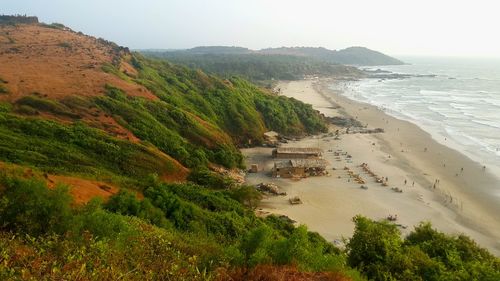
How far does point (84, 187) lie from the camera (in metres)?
29.4

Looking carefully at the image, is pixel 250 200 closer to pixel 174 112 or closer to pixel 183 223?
pixel 183 223

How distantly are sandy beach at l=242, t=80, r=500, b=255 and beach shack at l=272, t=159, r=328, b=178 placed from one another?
3.42 feet

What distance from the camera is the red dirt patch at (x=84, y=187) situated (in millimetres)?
27109

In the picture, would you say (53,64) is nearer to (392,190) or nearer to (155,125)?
(155,125)

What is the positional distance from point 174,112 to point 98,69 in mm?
17069

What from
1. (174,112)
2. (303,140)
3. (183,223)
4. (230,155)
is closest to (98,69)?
(174,112)

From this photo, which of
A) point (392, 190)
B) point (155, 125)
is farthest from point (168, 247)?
point (155, 125)

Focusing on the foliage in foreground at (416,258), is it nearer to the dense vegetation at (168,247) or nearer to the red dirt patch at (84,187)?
the dense vegetation at (168,247)

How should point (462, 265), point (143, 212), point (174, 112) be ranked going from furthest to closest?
point (174, 112)
point (143, 212)
point (462, 265)

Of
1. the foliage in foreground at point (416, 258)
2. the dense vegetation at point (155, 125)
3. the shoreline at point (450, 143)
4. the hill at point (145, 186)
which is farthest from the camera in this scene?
the shoreline at point (450, 143)

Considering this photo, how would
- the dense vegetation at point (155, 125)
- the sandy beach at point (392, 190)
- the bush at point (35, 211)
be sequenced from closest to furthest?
1. the bush at point (35, 211)
2. the dense vegetation at point (155, 125)
3. the sandy beach at point (392, 190)

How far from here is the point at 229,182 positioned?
42969 millimetres

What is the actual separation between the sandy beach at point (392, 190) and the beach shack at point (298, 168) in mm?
1044

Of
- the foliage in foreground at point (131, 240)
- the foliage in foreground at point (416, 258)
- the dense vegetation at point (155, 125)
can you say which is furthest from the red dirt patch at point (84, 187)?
the foliage in foreground at point (416, 258)
